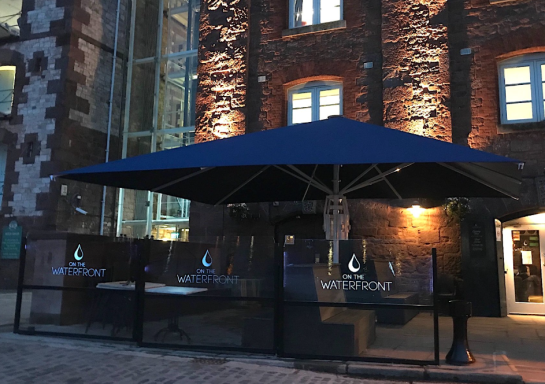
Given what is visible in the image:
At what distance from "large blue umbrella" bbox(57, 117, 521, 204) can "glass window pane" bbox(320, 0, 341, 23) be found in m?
5.20

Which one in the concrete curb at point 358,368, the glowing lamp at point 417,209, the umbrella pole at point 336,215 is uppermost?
the glowing lamp at point 417,209

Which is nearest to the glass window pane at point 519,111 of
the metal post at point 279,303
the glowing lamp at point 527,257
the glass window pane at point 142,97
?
the glowing lamp at point 527,257

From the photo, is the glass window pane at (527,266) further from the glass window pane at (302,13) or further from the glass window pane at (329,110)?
the glass window pane at (302,13)

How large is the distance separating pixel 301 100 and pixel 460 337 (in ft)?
24.1

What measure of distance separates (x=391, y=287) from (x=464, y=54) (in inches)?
270

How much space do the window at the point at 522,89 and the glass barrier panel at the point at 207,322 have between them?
7125 mm

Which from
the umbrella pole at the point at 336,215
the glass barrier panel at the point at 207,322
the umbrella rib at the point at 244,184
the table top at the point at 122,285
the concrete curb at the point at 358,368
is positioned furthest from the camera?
the umbrella rib at the point at 244,184

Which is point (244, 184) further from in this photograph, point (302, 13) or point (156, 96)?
point (156, 96)

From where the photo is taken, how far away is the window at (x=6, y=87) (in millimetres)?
15609

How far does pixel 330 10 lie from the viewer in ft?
38.1

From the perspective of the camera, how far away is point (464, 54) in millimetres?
10180

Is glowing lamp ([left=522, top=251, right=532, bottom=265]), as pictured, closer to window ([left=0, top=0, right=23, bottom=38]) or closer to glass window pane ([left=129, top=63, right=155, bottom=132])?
glass window pane ([left=129, top=63, right=155, bottom=132])

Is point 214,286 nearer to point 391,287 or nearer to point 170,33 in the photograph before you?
point 391,287

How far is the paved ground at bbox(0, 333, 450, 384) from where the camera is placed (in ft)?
16.4
